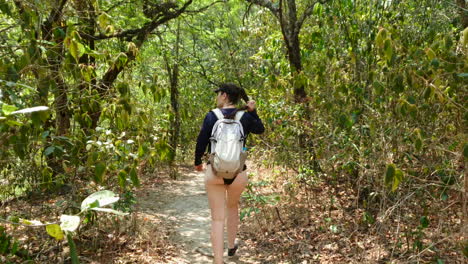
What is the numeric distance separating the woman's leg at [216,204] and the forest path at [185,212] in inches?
30.7

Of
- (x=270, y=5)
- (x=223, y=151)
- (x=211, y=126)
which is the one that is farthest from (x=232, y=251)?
(x=270, y=5)

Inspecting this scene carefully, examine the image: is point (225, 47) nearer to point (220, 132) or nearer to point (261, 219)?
point (261, 219)

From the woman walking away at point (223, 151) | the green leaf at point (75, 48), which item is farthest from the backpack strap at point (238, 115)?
the green leaf at point (75, 48)

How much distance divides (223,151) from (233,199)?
0.71 meters

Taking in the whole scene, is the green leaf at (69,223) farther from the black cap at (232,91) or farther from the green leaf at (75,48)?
the black cap at (232,91)

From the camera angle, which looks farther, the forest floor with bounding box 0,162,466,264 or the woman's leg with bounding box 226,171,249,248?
the forest floor with bounding box 0,162,466,264

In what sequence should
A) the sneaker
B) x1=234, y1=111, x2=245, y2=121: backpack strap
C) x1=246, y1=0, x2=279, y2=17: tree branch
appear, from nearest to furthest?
x1=234, y1=111, x2=245, y2=121: backpack strap
the sneaker
x1=246, y1=0, x2=279, y2=17: tree branch

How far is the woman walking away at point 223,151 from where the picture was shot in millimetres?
3848

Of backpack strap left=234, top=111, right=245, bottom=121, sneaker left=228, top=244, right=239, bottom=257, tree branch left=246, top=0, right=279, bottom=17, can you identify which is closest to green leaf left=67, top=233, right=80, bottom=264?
backpack strap left=234, top=111, right=245, bottom=121

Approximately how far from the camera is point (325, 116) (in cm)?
579

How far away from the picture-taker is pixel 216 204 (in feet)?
13.2

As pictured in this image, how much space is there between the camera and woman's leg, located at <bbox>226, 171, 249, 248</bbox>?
13.4ft

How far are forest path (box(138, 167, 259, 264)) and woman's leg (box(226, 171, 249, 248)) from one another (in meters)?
0.43

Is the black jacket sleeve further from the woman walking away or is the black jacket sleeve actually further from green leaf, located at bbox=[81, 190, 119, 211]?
green leaf, located at bbox=[81, 190, 119, 211]
